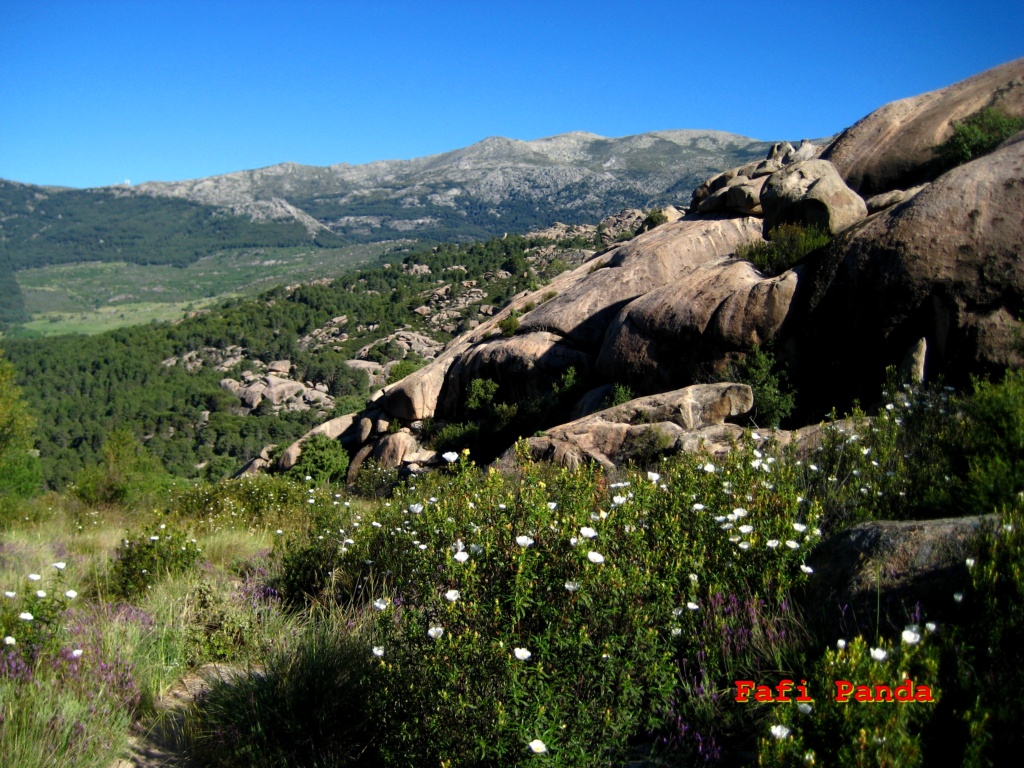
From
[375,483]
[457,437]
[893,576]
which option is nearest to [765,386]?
[375,483]

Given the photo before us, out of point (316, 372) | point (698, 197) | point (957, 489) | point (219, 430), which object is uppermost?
point (698, 197)

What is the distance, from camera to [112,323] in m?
172

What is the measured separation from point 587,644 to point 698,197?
85.1 feet

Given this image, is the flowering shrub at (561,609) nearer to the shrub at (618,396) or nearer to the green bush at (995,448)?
the green bush at (995,448)

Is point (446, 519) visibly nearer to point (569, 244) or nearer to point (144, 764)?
point (144, 764)

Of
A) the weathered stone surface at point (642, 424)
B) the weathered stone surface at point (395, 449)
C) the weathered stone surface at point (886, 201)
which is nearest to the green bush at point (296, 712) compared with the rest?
the weathered stone surface at point (642, 424)

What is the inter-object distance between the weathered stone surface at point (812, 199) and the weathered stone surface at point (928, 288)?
2.79 meters

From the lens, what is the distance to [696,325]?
15.2 metres

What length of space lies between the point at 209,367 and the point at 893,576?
89.6 metres

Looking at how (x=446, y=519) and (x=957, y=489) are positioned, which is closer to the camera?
(x=446, y=519)

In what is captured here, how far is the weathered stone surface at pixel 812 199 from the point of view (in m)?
16.2

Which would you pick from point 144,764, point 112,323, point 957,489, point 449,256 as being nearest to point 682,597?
point 957,489

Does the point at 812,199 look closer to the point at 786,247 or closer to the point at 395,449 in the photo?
the point at 786,247

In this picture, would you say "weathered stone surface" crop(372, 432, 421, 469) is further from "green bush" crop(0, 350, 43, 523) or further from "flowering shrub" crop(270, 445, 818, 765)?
"flowering shrub" crop(270, 445, 818, 765)
